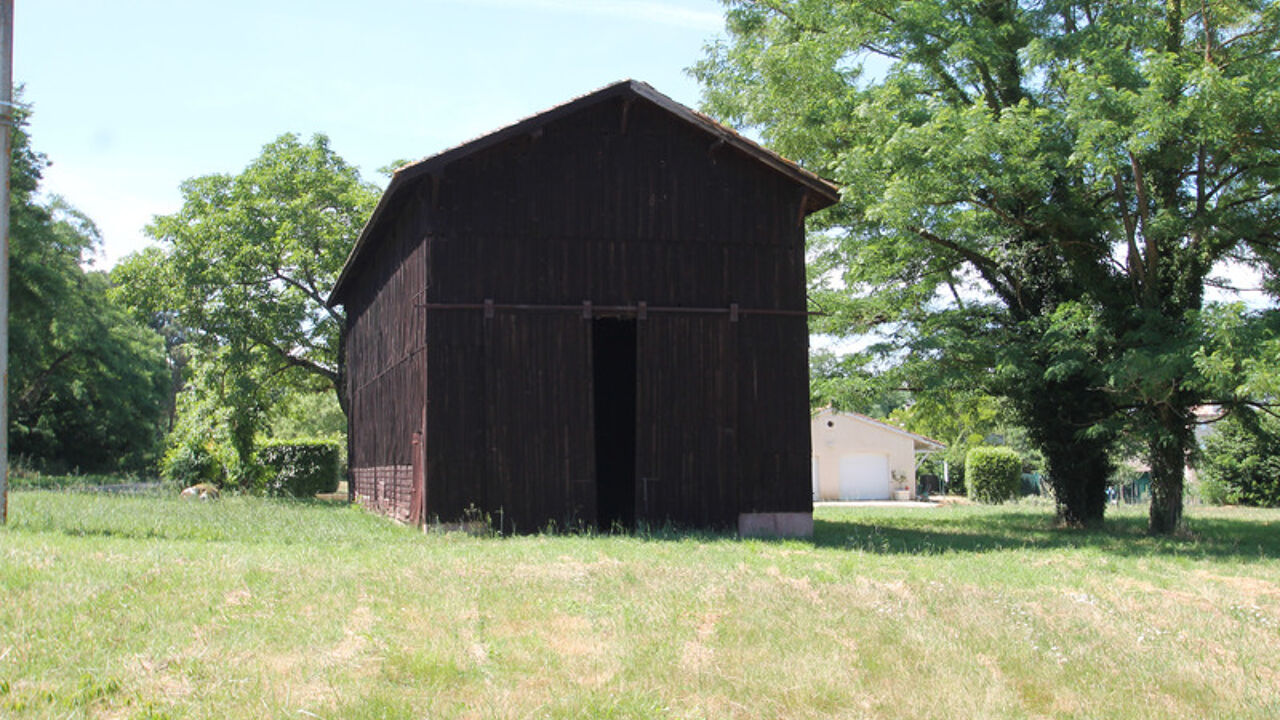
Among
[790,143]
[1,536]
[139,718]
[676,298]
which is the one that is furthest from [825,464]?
[139,718]

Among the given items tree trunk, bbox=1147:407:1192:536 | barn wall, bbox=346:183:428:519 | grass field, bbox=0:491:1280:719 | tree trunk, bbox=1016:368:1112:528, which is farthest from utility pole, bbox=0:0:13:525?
tree trunk, bbox=1147:407:1192:536

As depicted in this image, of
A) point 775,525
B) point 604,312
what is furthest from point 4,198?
point 775,525

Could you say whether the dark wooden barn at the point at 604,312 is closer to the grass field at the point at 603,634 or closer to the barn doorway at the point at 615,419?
the grass field at the point at 603,634

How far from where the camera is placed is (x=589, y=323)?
1655 cm

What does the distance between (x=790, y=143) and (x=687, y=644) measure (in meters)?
15.6

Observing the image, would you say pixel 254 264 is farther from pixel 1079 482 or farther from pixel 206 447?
pixel 1079 482

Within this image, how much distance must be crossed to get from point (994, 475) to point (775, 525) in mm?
26387

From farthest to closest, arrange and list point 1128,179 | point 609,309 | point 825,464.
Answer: point 825,464
point 1128,179
point 609,309

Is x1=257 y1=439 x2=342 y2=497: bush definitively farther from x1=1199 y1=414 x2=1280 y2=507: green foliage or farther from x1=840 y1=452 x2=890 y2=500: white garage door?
x1=1199 y1=414 x2=1280 y2=507: green foliage

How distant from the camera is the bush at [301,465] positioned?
36000 mm

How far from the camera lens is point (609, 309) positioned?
54.5 feet

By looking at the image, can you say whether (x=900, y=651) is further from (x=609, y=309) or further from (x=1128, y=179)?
(x=1128, y=179)

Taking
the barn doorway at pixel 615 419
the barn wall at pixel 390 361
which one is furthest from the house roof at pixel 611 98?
the barn doorway at pixel 615 419

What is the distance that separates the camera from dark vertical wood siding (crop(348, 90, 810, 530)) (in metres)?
16.0
